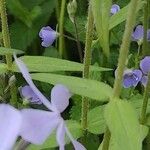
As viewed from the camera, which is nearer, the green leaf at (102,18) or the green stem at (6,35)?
the green leaf at (102,18)

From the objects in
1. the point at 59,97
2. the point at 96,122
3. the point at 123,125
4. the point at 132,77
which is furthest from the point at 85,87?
the point at 132,77

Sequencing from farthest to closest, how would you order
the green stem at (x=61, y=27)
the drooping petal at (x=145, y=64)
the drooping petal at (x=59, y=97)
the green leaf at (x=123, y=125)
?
1. the green stem at (x=61, y=27)
2. the drooping petal at (x=145, y=64)
3. the green leaf at (x=123, y=125)
4. the drooping petal at (x=59, y=97)

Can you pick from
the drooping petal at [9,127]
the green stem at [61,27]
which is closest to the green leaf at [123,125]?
the drooping petal at [9,127]

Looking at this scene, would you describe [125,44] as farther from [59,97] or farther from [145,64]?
[145,64]

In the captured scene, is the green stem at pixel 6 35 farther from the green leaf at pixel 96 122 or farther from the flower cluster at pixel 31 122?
the flower cluster at pixel 31 122

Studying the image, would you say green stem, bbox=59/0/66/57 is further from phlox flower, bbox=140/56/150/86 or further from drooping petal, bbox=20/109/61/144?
drooping petal, bbox=20/109/61/144

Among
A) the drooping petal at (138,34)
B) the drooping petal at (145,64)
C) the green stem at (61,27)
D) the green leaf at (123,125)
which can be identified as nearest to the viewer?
the green leaf at (123,125)

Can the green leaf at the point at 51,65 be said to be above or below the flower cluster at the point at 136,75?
above
